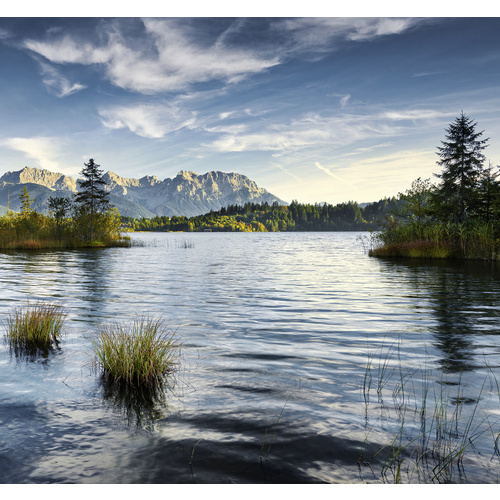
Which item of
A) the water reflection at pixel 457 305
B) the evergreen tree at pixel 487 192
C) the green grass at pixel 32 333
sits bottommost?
the water reflection at pixel 457 305

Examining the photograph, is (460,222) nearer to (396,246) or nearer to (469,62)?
(396,246)

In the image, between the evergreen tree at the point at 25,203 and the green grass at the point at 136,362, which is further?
the evergreen tree at the point at 25,203

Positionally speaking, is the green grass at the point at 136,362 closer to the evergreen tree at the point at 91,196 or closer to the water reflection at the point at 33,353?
the water reflection at the point at 33,353

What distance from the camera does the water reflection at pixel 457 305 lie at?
9378mm

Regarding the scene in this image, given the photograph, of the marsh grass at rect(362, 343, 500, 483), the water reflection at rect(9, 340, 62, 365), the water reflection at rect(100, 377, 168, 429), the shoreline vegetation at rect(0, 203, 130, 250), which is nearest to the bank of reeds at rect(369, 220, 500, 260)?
the marsh grass at rect(362, 343, 500, 483)

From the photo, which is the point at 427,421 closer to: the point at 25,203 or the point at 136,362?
the point at 136,362

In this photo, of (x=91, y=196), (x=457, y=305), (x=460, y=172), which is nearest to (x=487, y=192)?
(x=460, y=172)

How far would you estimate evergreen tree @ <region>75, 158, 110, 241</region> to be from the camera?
60906 millimetres

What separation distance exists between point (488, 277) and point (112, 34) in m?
24.9

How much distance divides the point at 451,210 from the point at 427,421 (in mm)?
41718

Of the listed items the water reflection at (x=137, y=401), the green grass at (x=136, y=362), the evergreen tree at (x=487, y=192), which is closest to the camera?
the water reflection at (x=137, y=401)

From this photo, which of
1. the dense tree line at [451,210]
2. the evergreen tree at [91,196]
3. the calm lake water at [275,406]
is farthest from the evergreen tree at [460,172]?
the evergreen tree at [91,196]

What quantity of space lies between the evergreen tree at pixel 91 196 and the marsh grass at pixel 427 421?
59.0 metres

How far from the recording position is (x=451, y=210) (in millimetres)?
41656
